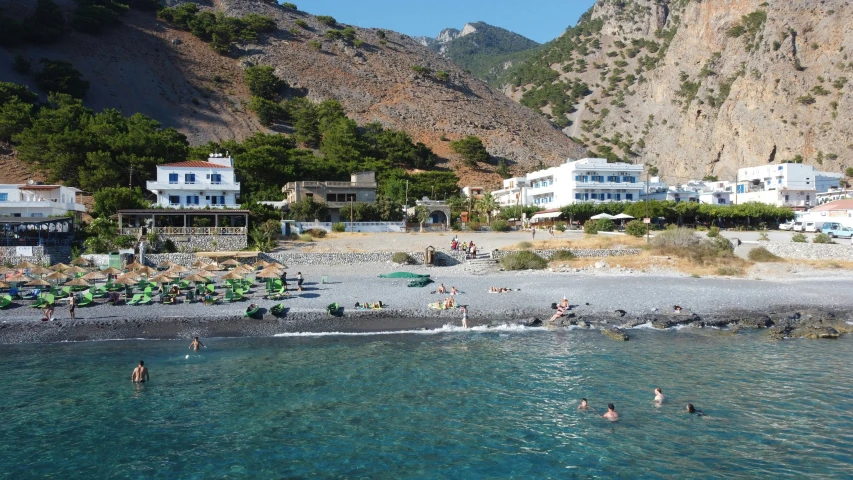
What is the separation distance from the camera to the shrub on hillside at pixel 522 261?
3522 centimetres

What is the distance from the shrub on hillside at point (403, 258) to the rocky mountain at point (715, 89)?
7841 centimetres

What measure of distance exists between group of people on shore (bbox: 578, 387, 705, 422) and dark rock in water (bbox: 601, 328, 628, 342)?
6.05 m

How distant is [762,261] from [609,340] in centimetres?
2076

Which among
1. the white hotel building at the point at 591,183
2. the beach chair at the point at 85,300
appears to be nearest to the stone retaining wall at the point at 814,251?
the white hotel building at the point at 591,183

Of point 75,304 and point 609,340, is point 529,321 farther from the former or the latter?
point 75,304

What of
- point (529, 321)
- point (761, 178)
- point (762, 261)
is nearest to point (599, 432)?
point (529, 321)

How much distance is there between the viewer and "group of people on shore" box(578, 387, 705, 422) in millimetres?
14359

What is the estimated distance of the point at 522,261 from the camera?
116 ft

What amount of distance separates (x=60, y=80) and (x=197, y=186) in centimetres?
5656

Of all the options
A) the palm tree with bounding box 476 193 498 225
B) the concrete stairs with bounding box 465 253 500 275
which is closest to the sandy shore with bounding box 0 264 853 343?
the concrete stairs with bounding box 465 253 500 275

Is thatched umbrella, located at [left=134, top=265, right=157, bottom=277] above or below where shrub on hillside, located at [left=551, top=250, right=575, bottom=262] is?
below

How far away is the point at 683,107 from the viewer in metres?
113

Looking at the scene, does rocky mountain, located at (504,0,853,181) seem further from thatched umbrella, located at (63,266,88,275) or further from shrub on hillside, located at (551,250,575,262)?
thatched umbrella, located at (63,266,88,275)

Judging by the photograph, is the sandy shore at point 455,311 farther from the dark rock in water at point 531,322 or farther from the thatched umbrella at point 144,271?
the thatched umbrella at point 144,271
